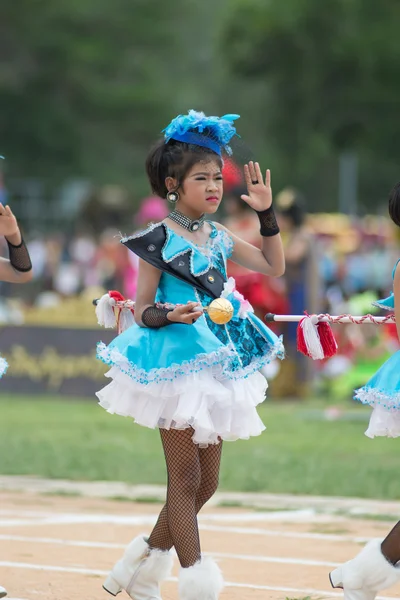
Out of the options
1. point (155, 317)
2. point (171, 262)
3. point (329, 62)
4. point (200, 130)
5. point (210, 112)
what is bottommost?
point (155, 317)

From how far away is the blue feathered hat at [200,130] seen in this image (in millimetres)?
5914

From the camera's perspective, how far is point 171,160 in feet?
19.6

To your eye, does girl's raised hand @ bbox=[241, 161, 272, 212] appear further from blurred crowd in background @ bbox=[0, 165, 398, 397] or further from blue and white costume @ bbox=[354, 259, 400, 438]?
blue and white costume @ bbox=[354, 259, 400, 438]

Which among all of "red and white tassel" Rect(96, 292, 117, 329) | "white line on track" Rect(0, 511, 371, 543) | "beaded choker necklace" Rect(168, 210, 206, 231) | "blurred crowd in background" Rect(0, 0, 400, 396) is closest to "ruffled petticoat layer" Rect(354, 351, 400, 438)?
"beaded choker necklace" Rect(168, 210, 206, 231)

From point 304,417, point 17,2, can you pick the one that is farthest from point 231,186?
point 17,2

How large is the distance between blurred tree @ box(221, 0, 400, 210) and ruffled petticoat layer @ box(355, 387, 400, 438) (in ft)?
84.0

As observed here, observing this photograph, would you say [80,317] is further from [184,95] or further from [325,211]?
[325,211]

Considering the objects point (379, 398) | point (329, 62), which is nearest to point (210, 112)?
point (329, 62)

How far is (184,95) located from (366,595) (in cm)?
4516

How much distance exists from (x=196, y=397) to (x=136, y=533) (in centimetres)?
268

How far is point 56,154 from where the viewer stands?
42.6m

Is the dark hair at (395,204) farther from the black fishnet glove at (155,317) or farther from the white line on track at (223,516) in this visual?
the white line on track at (223,516)

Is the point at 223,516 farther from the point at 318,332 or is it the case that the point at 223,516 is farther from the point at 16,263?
the point at 318,332

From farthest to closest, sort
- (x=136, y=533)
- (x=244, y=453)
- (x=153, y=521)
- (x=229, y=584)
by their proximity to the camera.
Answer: (x=244, y=453), (x=153, y=521), (x=136, y=533), (x=229, y=584)
